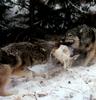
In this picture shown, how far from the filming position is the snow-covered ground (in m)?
5.33

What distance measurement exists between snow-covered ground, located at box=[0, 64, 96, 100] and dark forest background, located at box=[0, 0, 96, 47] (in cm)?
105

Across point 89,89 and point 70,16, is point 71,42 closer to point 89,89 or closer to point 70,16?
point 70,16

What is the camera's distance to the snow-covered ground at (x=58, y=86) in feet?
17.5

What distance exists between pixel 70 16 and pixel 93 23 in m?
0.67

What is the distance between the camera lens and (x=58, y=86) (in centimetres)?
567

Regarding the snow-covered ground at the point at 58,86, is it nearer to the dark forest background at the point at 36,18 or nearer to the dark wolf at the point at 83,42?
the dark wolf at the point at 83,42

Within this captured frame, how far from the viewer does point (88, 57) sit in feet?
22.0

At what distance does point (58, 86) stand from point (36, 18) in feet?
6.37

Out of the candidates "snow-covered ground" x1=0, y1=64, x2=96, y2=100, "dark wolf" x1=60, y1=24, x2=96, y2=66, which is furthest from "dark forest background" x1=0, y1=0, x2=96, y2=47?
"snow-covered ground" x1=0, y1=64, x2=96, y2=100

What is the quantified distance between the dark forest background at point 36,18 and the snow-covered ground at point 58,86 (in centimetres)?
105

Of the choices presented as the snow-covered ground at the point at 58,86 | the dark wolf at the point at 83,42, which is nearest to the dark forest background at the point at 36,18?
the dark wolf at the point at 83,42

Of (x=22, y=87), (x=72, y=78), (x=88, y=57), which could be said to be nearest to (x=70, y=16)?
(x=88, y=57)

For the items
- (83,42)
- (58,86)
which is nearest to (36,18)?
(83,42)

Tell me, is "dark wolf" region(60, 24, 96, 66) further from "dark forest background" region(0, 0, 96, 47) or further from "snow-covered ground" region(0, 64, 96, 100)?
"snow-covered ground" region(0, 64, 96, 100)
